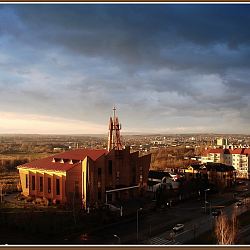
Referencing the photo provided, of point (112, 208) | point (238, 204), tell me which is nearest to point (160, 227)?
point (112, 208)

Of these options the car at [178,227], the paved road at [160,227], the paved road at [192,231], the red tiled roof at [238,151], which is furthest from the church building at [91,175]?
the red tiled roof at [238,151]

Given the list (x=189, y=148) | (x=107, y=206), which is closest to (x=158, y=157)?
(x=189, y=148)

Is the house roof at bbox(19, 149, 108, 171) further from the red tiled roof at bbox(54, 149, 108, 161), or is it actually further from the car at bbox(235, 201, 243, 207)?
the car at bbox(235, 201, 243, 207)

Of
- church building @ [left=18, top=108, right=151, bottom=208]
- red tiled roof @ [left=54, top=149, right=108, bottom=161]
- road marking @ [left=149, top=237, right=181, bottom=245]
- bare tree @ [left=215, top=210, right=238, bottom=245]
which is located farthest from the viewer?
red tiled roof @ [left=54, top=149, right=108, bottom=161]

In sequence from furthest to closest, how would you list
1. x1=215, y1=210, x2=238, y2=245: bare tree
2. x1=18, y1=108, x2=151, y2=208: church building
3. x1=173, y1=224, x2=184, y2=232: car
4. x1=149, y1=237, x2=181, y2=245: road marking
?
x1=18, y1=108, x2=151, y2=208: church building < x1=173, y1=224, x2=184, y2=232: car < x1=149, y1=237, x2=181, y2=245: road marking < x1=215, y1=210, x2=238, y2=245: bare tree

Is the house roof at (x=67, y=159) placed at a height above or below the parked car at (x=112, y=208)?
above

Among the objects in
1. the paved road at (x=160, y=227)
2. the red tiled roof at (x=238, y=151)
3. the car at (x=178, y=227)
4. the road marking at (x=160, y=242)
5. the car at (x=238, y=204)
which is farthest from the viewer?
the red tiled roof at (x=238, y=151)

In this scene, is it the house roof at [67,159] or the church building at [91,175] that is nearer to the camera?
the church building at [91,175]

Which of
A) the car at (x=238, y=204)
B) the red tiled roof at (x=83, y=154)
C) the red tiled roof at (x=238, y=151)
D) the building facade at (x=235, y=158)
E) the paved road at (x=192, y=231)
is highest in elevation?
the red tiled roof at (x=83, y=154)

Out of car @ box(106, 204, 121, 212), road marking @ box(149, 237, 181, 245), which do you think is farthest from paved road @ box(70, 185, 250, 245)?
car @ box(106, 204, 121, 212)

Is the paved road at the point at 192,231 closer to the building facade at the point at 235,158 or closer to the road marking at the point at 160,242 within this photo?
the road marking at the point at 160,242

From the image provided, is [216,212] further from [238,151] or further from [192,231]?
[238,151]
